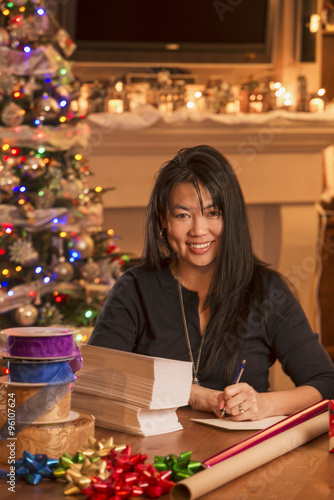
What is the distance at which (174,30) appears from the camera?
4203 millimetres

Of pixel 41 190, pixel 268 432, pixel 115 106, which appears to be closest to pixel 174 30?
pixel 115 106

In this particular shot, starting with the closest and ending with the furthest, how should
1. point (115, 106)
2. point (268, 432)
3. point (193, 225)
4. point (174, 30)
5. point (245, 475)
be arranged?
point (245, 475) → point (268, 432) → point (193, 225) → point (115, 106) → point (174, 30)

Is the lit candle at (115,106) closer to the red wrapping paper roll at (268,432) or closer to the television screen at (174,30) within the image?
the television screen at (174,30)

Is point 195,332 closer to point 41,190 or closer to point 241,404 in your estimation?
point 241,404

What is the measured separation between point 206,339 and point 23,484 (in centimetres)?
73

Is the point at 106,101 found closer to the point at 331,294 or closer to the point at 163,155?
the point at 163,155

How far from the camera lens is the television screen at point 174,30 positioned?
4.07 meters

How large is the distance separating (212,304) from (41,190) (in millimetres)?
1599

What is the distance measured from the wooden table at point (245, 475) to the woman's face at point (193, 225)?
1.61ft

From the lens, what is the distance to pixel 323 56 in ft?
15.1

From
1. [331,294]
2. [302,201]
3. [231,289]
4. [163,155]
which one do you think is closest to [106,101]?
[163,155]

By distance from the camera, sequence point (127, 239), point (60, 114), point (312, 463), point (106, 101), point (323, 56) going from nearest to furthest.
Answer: point (312, 463), point (60, 114), point (106, 101), point (127, 239), point (323, 56)

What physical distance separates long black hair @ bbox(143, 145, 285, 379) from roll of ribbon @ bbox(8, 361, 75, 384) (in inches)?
23.8

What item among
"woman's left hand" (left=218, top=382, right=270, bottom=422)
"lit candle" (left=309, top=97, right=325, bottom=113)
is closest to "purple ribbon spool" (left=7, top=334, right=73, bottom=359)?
"woman's left hand" (left=218, top=382, right=270, bottom=422)
